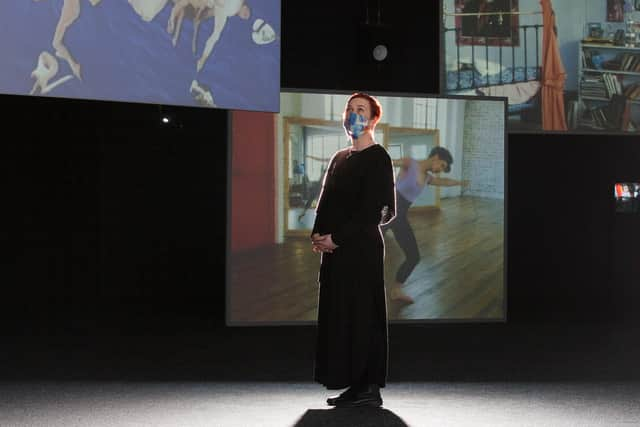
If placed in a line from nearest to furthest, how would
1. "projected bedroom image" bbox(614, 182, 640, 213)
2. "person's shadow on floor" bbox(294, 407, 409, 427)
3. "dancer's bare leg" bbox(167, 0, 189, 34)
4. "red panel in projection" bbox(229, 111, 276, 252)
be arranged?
"person's shadow on floor" bbox(294, 407, 409, 427)
"dancer's bare leg" bbox(167, 0, 189, 34)
"red panel in projection" bbox(229, 111, 276, 252)
"projected bedroom image" bbox(614, 182, 640, 213)

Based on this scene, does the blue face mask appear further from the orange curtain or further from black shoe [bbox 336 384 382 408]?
the orange curtain

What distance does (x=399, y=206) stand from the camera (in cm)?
598

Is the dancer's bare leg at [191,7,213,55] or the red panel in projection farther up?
the dancer's bare leg at [191,7,213,55]

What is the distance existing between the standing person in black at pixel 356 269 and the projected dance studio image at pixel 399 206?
2.33 m

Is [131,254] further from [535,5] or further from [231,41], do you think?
[535,5]

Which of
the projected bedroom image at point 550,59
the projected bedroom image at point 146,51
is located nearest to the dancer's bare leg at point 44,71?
the projected bedroom image at point 146,51

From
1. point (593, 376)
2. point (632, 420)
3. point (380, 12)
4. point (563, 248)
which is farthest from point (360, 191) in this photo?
point (563, 248)

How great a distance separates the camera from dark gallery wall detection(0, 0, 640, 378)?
6.40 metres

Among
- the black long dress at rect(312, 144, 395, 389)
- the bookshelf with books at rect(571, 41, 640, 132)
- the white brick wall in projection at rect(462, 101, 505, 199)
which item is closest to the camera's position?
the black long dress at rect(312, 144, 395, 389)

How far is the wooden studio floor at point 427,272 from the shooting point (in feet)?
19.3

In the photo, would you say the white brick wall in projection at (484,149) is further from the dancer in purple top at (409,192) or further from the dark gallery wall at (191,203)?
the dark gallery wall at (191,203)

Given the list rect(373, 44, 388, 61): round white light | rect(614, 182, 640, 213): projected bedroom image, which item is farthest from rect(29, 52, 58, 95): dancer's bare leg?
rect(614, 182, 640, 213): projected bedroom image

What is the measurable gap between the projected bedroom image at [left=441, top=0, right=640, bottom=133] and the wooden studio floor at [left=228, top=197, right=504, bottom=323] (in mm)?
842

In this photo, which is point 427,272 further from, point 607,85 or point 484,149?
point 607,85
